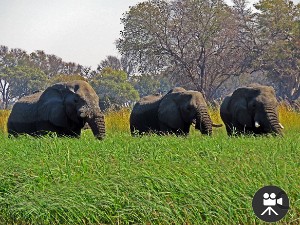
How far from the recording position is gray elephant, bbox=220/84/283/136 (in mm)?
12495

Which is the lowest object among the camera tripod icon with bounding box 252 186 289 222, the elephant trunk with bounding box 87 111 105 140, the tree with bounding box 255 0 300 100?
the camera tripod icon with bounding box 252 186 289 222

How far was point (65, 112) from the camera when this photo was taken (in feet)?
41.8

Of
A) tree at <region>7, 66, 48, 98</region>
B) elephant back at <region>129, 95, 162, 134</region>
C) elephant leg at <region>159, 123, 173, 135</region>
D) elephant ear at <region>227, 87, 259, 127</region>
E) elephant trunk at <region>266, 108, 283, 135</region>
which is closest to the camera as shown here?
elephant trunk at <region>266, 108, 283, 135</region>

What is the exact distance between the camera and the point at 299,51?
37.1 m

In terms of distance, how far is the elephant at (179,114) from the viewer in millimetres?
13219

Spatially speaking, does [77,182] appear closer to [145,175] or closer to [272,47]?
[145,175]

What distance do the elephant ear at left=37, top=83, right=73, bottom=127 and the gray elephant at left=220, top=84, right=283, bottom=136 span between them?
3.31 m

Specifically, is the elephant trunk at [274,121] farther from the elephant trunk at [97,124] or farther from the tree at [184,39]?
the tree at [184,39]

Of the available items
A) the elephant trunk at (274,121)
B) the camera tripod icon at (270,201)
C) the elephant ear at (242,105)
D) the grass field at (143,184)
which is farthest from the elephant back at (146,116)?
the camera tripod icon at (270,201)

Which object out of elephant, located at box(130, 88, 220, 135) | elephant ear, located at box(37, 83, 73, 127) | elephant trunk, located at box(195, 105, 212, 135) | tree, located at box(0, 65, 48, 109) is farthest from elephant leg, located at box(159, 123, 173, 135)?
tree, located at box(0, 65, 48, 109)

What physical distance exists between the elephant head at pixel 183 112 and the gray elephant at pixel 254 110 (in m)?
0.65

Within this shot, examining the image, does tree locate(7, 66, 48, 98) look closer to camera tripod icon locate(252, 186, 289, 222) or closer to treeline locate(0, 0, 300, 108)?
treeline locate(0, 0, 300, 108)

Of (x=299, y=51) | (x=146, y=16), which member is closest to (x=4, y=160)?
(x=146, y=16)

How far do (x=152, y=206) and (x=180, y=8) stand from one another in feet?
104
